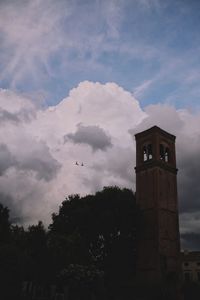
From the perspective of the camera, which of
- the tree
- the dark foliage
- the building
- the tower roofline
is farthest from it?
the building

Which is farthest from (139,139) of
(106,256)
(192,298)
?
(192,298)

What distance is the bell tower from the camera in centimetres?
4238

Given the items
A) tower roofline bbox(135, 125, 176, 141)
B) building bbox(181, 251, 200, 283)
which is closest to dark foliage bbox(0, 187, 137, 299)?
tower roofline bbox(135, 125, 176, 141)

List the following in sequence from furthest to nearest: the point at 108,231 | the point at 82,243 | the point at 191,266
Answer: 1. the point at 191,266
2. the point at 108,231
3. the point at 82,243

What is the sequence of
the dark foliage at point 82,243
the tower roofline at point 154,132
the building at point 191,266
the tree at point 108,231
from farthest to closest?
the building at point 191,266 < the tower roofline at point 154,132 < the tree at point 108,231 < the dark foliage at point 82,243

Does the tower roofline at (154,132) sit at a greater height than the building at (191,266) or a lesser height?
greater

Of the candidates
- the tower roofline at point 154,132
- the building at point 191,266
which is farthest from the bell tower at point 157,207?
the building at point 191,266

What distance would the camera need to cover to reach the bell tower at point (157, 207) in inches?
1668

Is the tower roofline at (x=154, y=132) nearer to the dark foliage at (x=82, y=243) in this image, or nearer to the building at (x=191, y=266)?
the dark foliage at (x=82, y=243)

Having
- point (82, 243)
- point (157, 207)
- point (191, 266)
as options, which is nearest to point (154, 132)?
point (157, 207)

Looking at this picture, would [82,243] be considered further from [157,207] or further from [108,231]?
[157,207]

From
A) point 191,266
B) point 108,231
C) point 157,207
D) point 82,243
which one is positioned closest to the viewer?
point 82,243

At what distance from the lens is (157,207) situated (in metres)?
43.9

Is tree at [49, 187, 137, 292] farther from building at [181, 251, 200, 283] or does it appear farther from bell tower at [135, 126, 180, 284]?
building at [181, 251, 200, 283]
